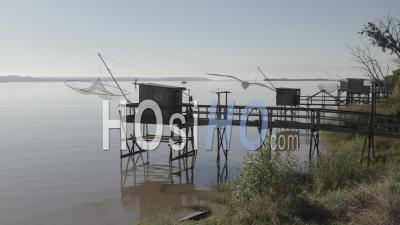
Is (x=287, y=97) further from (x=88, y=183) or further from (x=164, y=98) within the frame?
(x=88, y=183)

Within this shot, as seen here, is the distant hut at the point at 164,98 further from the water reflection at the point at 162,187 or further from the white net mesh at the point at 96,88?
the white net mesh at the point at 96,88

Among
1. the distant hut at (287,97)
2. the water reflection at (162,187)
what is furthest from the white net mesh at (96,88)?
the distant hut at (287,97)

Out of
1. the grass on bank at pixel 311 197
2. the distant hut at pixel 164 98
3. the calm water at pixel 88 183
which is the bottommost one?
the calm water at pixel 88 183

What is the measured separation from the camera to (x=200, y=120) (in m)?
27.5

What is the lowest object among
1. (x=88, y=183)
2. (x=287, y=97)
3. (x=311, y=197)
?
(x=88, y=183)

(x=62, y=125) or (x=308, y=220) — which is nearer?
(x=308, y=220)

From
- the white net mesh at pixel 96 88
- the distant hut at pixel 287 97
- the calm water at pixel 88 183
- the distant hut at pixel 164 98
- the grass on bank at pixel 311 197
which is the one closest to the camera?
the grass on bank at pixel 311 197

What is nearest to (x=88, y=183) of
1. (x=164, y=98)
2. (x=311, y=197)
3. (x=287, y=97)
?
(x=164, y=98)

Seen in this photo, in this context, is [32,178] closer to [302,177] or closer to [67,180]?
[67,180]

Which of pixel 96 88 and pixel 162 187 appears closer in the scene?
pixel 162 187

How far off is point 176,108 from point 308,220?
52.8ft

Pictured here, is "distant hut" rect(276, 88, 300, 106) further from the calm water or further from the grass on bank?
the grass on bank

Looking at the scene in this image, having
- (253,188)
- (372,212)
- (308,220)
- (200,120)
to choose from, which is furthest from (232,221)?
(200,120)

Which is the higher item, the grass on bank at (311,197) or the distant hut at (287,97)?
the distant hut at (287,97)
